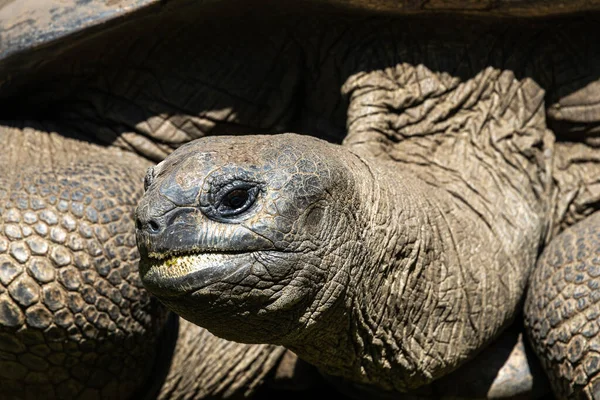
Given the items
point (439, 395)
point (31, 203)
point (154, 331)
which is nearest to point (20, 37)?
point (31, 203)

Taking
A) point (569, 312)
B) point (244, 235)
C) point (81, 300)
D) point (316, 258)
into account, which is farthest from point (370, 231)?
point (81, 300)

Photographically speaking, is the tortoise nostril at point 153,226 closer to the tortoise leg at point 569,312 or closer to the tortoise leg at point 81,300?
the tortoise leg at point 81,300

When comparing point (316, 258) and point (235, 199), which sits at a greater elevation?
point (235, 199)

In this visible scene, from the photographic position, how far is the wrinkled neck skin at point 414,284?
7.73 feet

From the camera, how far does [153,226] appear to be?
2033mm

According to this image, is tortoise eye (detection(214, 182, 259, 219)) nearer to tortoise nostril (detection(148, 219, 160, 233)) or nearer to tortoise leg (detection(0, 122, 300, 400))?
tortoise nostril (detection(148, 219, 160, 233))

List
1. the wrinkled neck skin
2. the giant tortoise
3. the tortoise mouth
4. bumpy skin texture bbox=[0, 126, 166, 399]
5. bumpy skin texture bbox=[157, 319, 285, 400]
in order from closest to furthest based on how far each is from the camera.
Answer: the tortoise mouth
the giant tortoise
the wrinkled neck skin
bumpy skin texture bbox=[0, 126, 166, 399]
bumpy skin texture bbox=[157, 319, 285, 400]

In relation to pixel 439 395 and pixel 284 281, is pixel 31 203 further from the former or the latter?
pixel 439 395

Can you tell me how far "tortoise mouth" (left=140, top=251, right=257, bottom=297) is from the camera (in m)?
2.02

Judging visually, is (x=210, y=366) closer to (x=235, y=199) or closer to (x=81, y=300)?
(x=81, y=300)

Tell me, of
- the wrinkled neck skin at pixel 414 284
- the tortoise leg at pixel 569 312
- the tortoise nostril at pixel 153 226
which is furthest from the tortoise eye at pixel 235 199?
the tortoise leg at pixel 569 312

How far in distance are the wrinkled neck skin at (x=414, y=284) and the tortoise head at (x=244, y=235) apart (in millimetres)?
122

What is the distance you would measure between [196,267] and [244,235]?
0.43 feet

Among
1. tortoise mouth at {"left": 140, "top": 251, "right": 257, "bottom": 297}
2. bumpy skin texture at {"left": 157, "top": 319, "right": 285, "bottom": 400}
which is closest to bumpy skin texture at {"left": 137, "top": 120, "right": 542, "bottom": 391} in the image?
tortoise mouth at {"left": 140, "top": 251, "right": 257, "bottom": 297}
